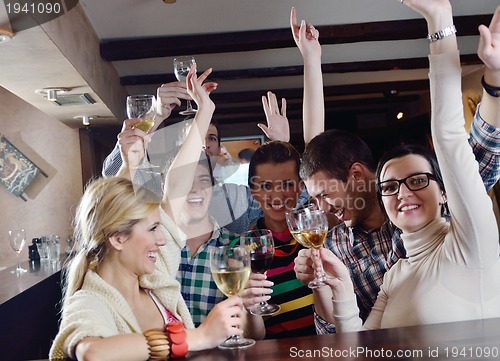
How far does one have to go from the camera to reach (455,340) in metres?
0.94

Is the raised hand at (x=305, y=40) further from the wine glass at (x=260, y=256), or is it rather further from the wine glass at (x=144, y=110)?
the wine glass at (x=260, y=256)

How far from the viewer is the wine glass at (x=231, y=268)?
107 centimetres

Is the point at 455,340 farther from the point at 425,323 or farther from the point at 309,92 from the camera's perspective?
the point at 309,92

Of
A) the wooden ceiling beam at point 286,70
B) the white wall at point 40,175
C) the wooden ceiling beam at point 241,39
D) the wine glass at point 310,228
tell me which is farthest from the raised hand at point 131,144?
the white wall at point 40,175

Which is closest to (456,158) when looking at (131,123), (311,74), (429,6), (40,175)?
(429,6)

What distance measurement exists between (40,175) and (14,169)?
328mm

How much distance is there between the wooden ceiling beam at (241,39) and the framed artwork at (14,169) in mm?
1724

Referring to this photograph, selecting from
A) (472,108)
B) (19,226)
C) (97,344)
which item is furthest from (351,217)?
(472,108)

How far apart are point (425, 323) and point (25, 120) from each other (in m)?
5.21

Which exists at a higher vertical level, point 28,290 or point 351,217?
point 351,217

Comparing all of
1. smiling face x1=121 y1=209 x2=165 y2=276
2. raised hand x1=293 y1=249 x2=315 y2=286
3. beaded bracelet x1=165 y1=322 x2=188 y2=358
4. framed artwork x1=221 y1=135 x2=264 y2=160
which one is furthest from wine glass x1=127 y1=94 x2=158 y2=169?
framed artwork x1=221 y1=135 x2=264 y2=160

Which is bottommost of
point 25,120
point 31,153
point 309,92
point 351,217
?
point 351,217

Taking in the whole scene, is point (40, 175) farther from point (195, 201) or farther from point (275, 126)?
point (195, 201)

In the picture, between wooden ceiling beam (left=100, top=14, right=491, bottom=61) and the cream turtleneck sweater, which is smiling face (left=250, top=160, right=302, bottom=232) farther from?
wooden ceiling beam (left=100, top=14, right=491, bottom=61)
